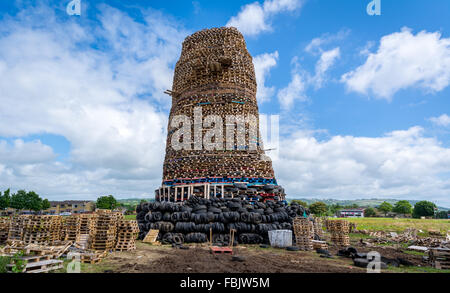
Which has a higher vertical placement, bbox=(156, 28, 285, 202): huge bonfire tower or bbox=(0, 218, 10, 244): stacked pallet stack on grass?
bbox=(156, 28, 285, 202): huge bonfire tower

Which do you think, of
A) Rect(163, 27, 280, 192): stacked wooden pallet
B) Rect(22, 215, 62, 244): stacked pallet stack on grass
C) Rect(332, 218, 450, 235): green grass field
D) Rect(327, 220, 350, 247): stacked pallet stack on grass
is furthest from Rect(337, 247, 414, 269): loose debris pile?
Rect(332, 218, 450, 235): green grass field

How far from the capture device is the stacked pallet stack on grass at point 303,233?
45.2ft

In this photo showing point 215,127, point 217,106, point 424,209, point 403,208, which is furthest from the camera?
point 403,208

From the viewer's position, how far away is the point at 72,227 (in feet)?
42.8

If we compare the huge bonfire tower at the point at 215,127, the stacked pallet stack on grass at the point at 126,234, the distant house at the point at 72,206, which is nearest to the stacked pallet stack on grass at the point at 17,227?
the stacked pallet stack on grass at the point at 126,234

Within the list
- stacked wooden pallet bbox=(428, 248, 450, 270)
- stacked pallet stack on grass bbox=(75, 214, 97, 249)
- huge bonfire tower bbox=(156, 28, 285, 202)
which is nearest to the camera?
stacked wooden pallet bbox=(428, 248, 450, 270)

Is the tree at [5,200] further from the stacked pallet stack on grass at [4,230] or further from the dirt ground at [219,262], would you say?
the dirt ground at [219,262]

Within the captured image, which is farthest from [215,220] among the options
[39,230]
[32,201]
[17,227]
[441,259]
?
[32,201]

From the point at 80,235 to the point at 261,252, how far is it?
8801mm

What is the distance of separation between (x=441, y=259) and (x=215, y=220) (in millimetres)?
10741

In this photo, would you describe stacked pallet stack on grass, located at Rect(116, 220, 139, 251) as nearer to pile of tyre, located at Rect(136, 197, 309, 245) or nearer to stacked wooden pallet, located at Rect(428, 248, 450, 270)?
pile of tyre, located at Rect(136, 197, 309, 245)

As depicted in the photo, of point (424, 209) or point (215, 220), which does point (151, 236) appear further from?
point (424, 209)

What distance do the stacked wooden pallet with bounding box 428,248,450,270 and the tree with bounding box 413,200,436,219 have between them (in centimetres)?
8996

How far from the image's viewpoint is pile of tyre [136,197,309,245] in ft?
50.5
